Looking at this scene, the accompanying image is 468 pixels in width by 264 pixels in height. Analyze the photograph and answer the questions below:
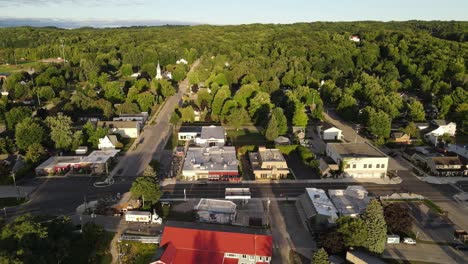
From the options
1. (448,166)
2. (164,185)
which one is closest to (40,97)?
(164,185)

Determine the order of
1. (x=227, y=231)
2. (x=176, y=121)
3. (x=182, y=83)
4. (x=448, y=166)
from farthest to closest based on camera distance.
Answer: (x=182, y=83) → (x=176, y=121) → (x=448, y=166) → (x=227, y=231)

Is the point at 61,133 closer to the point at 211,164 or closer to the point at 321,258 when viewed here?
the point at 211,164

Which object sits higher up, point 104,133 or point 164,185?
point 104,133

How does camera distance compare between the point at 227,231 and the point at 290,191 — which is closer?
the point at 227,231

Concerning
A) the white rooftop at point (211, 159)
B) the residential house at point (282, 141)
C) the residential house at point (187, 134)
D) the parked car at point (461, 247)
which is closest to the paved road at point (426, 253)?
the parked car at point (461, 247)

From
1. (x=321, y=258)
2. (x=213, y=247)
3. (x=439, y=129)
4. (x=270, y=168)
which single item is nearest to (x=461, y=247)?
(x=321, y=258)

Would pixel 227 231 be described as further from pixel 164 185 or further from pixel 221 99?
pixel 221 99
